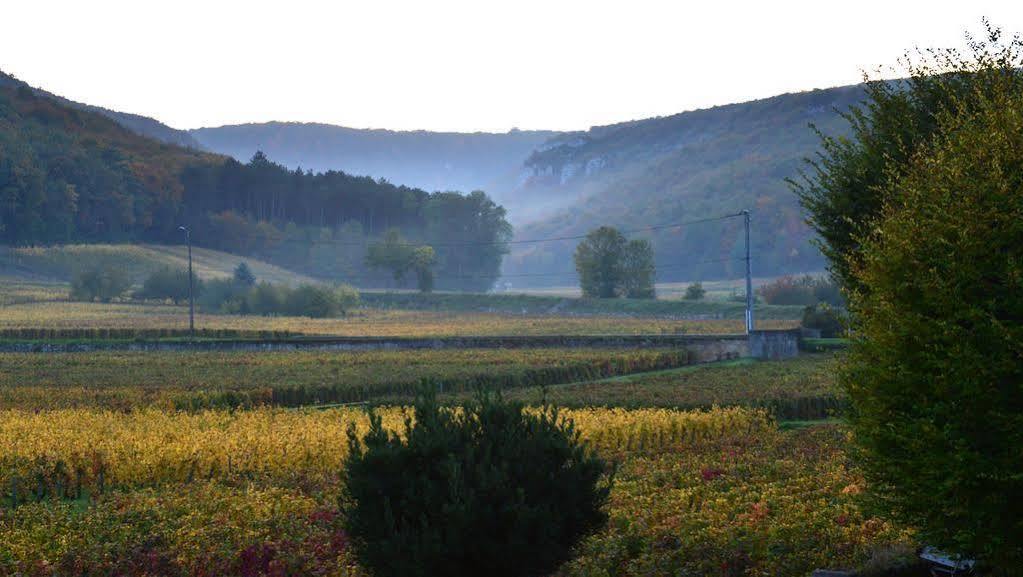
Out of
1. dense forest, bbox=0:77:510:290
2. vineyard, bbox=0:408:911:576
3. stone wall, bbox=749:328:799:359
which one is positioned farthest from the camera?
dense forest, bbox=0:77:510:290

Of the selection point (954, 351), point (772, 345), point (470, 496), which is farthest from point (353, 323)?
point (954, 351)

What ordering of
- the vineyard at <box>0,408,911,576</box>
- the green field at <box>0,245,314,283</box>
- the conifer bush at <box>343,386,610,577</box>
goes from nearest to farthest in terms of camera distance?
the conifer bush at <box>343,386,610,577</box>, the vineyard at <box>0,408,911,576</box>, the green field at <box>0,245,314,283</box>

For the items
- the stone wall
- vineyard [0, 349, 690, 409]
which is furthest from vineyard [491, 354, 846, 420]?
the stone wall

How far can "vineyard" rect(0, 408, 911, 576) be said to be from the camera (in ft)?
57.0

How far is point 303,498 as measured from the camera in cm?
2216

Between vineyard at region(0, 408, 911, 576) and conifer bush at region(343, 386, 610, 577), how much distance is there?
89.8 inches

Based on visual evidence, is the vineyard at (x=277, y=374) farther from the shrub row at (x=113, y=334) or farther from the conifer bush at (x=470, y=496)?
the conifer bush at (x=470, y=496)

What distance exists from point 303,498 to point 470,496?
29.8ft

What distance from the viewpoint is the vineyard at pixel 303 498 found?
17.4 m

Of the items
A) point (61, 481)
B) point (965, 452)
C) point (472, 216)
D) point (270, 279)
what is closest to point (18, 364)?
point (61, 481)

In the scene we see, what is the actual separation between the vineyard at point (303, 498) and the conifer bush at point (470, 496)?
2.28 metres

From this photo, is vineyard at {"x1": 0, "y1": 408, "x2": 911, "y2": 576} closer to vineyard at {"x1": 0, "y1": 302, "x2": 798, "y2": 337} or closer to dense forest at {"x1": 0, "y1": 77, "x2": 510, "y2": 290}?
vineyard at {"x1": 0, "y1": 302, "x2": 798, "y2": 337}

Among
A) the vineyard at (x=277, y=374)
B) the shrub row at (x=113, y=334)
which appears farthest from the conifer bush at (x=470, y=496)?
the shrub row at (x=113, y=334)

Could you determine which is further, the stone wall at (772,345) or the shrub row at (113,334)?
the shrub row at (113,334)
